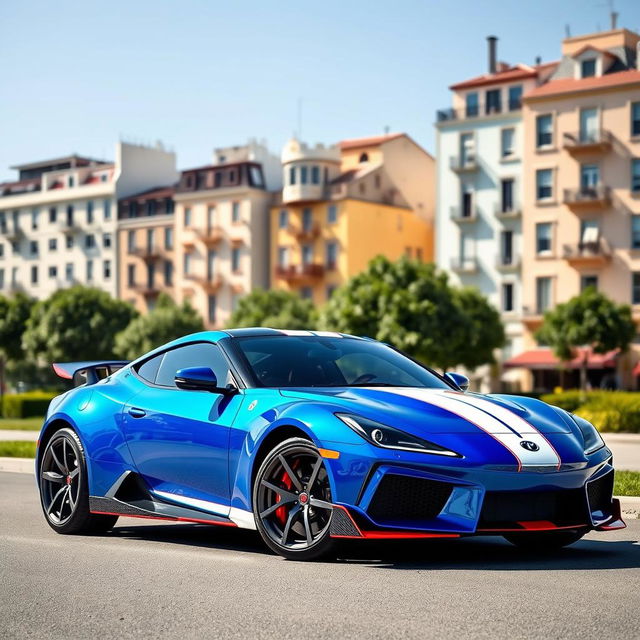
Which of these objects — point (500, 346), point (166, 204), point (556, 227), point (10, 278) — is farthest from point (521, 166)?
point (10, 278)

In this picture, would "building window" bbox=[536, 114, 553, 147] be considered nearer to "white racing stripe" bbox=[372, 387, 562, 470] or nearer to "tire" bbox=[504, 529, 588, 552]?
"tire" bbox=[504, 529, 588, 552]

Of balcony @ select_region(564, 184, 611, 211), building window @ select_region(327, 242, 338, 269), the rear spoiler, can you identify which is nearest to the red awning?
balcony @ select_region(564, 184, 611, 211)

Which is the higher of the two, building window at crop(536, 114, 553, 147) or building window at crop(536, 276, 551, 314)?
building window at crop(536, 114, 553, 147)

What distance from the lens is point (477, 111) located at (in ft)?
246

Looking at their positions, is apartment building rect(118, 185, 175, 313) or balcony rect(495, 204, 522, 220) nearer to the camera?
balcony rect(495, 204, 522, 220)

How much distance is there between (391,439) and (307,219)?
7855cm

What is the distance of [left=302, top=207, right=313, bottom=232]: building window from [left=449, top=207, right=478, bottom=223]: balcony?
1251 cm

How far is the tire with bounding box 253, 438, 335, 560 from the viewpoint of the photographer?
6832mm

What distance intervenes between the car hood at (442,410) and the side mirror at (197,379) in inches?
19.3

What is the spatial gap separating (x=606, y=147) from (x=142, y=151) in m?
44.6

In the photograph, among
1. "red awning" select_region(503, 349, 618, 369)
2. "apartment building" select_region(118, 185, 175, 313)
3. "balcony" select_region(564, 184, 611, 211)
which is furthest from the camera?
"apartment building" select_region(118, 185, 175, 313)

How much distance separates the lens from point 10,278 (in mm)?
107625

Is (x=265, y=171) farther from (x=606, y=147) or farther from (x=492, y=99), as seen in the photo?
(x=606, y=147)

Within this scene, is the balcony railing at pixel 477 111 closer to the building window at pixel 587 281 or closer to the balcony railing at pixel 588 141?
Result: the balcony railing at pixel 588 141
